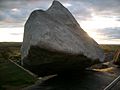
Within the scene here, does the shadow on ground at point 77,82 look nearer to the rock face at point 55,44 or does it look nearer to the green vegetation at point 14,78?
the rock face at point 55,44

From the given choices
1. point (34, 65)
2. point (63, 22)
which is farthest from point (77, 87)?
point (63, 22)

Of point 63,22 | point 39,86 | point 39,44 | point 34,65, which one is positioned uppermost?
point 63,22

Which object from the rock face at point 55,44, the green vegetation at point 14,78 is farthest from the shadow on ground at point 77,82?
the green vegetation at point 14,78

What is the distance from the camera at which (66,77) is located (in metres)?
9.57

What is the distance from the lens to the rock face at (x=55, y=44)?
760 cm

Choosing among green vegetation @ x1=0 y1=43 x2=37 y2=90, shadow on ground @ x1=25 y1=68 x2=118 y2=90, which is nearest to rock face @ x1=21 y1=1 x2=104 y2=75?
shadow on ground @ x1=25 y1=68 x2=118 y2=90

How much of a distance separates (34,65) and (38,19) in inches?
51.8

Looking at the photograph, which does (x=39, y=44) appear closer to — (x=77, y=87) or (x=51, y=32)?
(x=51, y=32)

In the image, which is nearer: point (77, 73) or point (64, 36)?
point (64, 36)

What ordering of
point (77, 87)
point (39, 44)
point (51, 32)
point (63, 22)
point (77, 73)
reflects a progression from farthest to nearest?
1. point (77, 73)
2. point (63, 22)
3. point (77, 87)
4. point (51, 32)
5. point (39, 44)

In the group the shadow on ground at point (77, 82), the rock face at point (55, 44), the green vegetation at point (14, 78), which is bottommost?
the green vegetation at point (14, 78)

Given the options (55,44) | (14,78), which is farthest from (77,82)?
(14,78)

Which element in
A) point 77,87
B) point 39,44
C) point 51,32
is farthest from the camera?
point 77,87

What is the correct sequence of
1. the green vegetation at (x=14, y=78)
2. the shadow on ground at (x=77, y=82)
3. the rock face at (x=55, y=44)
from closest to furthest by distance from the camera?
the rock face at (x=55, y=44) < the shadow on ground at (x=77, y=82) < the green vegetation at (x=14, y=78)
